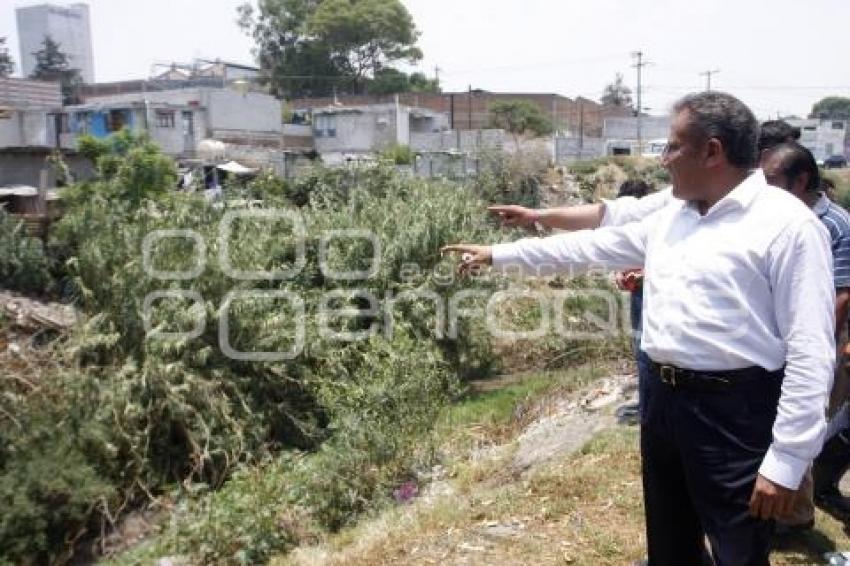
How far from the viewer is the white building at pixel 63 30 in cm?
6681

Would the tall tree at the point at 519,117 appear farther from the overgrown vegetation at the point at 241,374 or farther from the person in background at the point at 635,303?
the person in background at the point at 635,303

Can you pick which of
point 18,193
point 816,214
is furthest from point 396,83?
point 816,214

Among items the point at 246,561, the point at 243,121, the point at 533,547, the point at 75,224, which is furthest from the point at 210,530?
the point at 243,121

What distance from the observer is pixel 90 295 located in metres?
8.02

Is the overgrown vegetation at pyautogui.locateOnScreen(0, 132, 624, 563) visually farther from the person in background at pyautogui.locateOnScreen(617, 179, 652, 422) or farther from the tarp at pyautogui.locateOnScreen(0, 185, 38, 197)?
the tarp at pyautogui.locateOnScreen(0, 185, 38, 197)

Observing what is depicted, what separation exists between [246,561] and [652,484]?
3.60 m

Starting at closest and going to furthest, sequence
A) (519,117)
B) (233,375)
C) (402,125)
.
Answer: (233,375), (402,125), (519,117)

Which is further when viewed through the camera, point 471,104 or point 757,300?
point 471,104

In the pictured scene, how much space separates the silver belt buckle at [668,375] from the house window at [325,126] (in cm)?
3648

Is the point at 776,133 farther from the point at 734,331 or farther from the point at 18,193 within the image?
the point at 18,193

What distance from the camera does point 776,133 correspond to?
3.86 meters

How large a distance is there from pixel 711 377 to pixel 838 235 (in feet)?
5.60

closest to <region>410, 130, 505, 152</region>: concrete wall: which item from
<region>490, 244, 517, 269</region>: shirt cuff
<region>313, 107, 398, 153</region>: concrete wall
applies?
<region>313, 107, 398, 153</region>: concrete wall

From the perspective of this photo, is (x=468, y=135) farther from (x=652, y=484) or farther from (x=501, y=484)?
(x=652, y=484)
